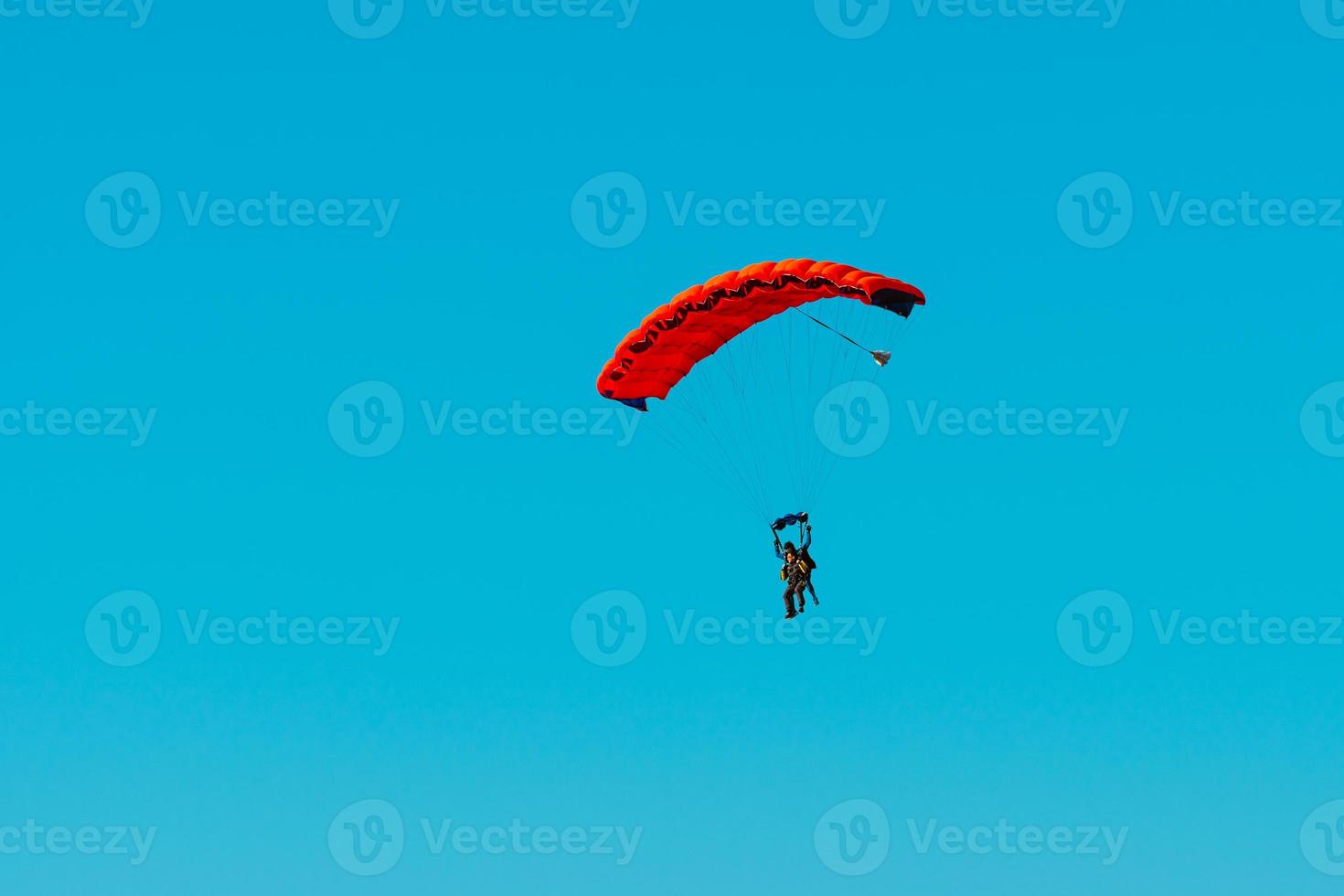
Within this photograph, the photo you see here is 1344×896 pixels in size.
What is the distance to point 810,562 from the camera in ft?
184

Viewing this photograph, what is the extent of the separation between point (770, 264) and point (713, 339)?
9.70ft

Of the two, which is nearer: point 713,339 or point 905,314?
point 905,314

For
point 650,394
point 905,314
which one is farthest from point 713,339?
point 905,314

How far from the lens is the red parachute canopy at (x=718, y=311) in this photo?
53.3m

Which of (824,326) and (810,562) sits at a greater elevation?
(824,326)

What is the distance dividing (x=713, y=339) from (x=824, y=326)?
335cm

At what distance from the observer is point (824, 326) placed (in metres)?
55.3

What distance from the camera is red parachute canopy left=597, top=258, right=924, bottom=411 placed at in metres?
53.3

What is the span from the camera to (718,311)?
56438mm

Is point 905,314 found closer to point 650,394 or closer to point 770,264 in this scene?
Result: point 770,264

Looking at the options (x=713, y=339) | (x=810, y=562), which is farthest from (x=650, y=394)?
(x=810, y=562)

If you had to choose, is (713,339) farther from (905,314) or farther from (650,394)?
(905,314)

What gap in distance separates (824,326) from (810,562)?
16.5 feet

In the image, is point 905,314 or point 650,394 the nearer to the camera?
point 905,314
